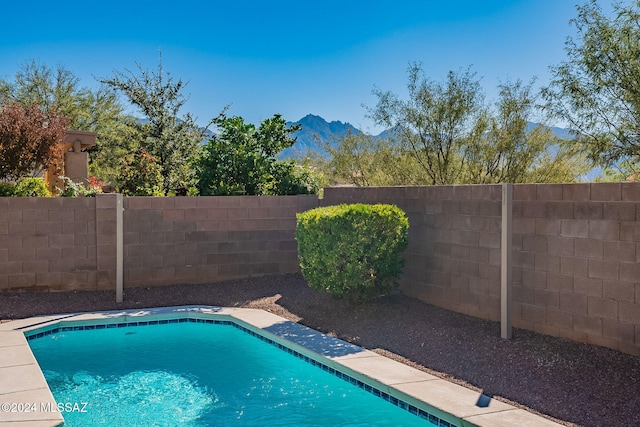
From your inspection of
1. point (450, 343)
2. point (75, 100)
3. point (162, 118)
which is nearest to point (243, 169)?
point (162, 118)

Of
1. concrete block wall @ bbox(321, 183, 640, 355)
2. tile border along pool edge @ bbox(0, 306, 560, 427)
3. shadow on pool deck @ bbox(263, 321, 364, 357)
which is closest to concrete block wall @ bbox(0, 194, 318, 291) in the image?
tile border along pool edge @ bbox(0, 306, 560, 427)

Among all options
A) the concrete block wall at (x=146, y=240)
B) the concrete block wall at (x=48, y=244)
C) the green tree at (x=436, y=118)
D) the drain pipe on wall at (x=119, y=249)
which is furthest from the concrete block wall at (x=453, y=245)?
the green tree at (x=436, y=118)

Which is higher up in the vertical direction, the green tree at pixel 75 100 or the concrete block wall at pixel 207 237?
the green tree at pixel 75 100

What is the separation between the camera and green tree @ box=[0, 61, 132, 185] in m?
25.3

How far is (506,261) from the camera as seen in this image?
6.18 m

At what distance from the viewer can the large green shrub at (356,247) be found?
748 centimetres

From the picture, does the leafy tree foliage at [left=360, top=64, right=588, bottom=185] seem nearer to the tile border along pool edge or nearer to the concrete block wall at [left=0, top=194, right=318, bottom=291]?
the concrete block wall at [left=0, top=194, right=318, bottom=291]

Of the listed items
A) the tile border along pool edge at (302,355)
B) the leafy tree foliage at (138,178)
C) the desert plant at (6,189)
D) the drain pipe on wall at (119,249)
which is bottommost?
the tile border along pool edge at (302,355)

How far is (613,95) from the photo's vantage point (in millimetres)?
11562

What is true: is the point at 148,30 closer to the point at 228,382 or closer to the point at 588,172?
the point at 588,172

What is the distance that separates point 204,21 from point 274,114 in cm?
839

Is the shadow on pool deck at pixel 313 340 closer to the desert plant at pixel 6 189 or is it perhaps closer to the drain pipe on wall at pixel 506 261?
the drain pipe on wall at pixel 506 261

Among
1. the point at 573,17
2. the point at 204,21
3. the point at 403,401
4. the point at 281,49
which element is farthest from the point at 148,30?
the point at 403,401

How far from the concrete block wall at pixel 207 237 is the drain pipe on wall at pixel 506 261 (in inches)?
197
